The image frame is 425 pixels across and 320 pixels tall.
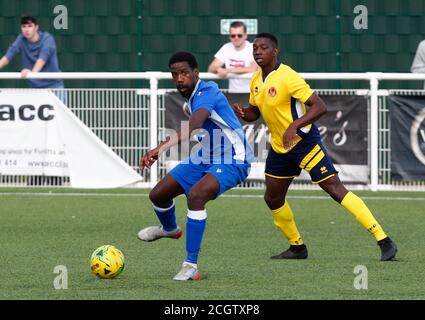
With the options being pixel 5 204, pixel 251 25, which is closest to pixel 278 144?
pixel 5 204

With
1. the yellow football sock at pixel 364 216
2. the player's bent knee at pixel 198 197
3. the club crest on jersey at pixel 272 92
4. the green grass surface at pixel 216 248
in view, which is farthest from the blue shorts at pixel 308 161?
the player's bent knee at pixel 198 197

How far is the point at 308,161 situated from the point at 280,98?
1.90 ft

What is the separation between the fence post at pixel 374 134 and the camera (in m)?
17.4

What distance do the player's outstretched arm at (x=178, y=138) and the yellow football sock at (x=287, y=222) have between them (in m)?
1.54

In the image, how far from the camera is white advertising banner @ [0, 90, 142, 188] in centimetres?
1742

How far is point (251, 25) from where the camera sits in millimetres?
20141

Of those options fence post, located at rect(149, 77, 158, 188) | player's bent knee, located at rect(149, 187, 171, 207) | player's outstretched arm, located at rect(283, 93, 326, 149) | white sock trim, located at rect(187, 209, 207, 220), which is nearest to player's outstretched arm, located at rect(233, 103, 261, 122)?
player's outstretched arm, located at rect(283, 93, 326, 149)

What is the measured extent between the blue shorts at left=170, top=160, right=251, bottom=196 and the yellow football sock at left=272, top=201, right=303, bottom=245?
0.79 m

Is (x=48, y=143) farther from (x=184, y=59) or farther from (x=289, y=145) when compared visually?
(x=184, y=59)

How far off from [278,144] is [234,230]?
2.38 m

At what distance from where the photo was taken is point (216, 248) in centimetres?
1252

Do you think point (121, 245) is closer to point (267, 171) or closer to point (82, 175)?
point (267, 171)

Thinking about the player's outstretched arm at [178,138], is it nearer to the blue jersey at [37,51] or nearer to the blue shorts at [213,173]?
the blue shorts at [213,173]

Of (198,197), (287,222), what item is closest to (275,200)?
(287,222)
